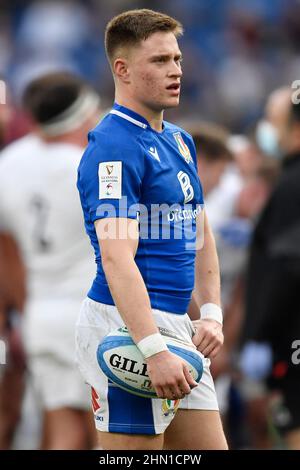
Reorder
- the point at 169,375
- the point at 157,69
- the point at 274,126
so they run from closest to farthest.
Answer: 1. the point at 169,375
2. the point at 157,69
3. the point at 274,126

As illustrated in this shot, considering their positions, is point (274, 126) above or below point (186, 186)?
below

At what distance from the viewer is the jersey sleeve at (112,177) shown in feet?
14.5

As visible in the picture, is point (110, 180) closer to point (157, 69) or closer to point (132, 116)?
point (132, 116)

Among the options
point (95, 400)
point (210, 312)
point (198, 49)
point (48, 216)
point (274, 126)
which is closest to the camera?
point (95, 400)

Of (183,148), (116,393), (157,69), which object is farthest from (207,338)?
(157,69)

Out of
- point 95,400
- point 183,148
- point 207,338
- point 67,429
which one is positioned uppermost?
point 183,148

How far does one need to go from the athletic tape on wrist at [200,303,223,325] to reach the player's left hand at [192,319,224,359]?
5 cm

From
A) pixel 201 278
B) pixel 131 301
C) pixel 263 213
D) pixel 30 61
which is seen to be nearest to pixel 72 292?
pixel 263 213

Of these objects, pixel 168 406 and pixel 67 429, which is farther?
pixel 67 429

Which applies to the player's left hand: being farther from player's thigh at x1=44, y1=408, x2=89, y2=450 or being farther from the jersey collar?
player's thigh at x1=44, y1=408, x2=89, y2=450

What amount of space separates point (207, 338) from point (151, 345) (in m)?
0.46

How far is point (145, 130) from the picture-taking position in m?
4.58

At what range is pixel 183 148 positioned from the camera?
474 cm

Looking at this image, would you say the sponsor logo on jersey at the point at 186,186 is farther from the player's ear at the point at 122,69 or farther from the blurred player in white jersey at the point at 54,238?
the blurred player in white jersey at the point at 54,238
